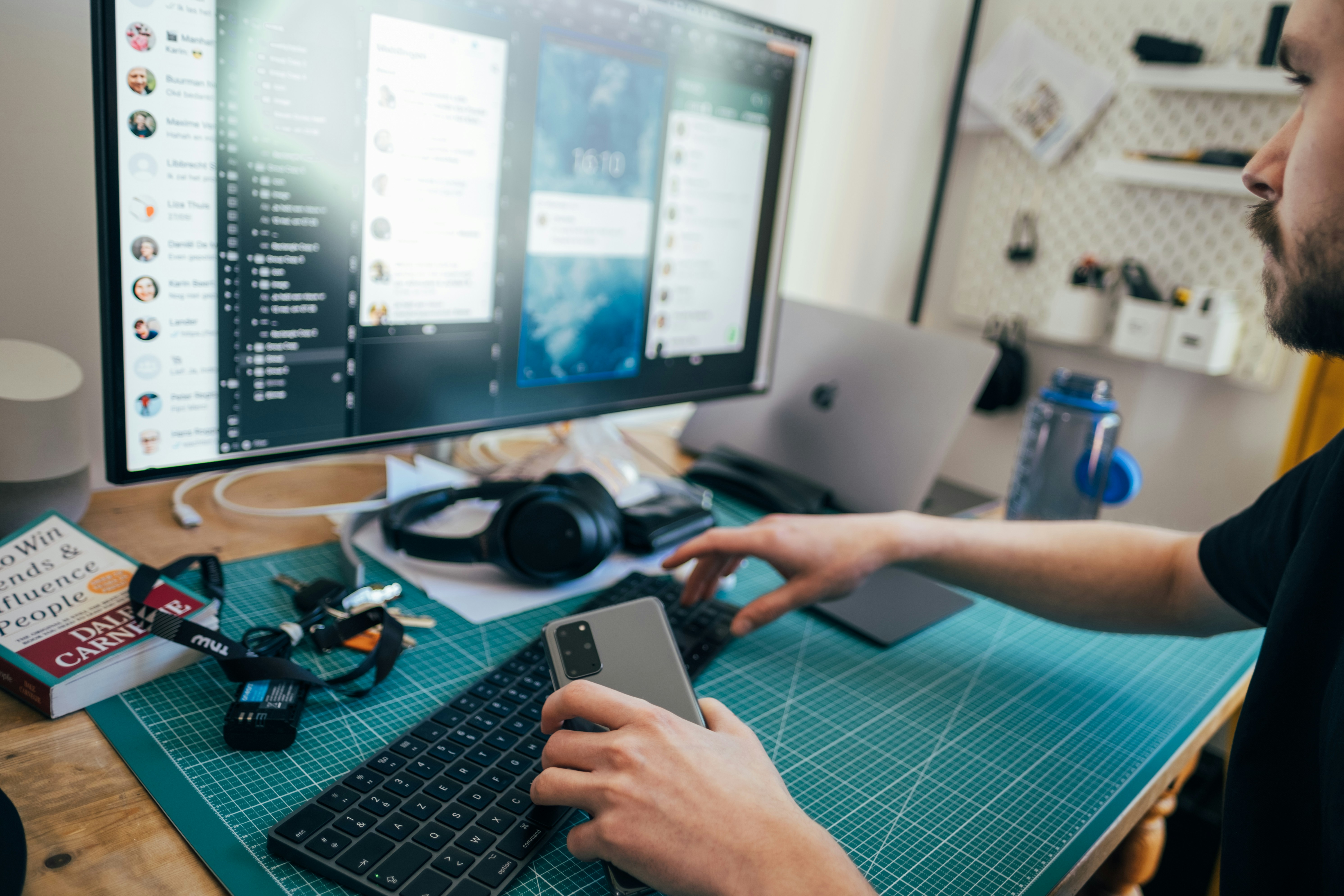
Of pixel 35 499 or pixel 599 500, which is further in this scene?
pixel 599 500

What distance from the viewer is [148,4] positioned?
576 millimetres

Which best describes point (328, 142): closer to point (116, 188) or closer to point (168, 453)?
point (116, 188)

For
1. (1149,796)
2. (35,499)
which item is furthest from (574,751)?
(35,499)

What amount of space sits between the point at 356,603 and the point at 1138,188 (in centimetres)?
174

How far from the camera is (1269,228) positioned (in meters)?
0.62

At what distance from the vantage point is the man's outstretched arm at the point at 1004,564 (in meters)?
0.80

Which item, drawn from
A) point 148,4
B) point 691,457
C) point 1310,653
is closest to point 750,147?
point 691,457

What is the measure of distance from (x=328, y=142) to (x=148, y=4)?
14 cm

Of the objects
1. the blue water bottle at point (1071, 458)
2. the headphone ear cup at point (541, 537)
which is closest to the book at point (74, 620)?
the headphone ear cup at point (541, 537)

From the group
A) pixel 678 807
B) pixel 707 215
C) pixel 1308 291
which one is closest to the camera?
pixel 678 807

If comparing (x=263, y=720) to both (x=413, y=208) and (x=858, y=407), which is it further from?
(x=858, y=407)

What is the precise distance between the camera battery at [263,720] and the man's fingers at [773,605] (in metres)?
0.36

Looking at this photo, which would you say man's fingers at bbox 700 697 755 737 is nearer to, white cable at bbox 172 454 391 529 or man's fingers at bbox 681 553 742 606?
man's fingers at bbox 681 553 742 606

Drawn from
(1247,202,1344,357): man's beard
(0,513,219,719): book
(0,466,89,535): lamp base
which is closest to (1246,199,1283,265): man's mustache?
(1247,202,1344,357): man's beard
